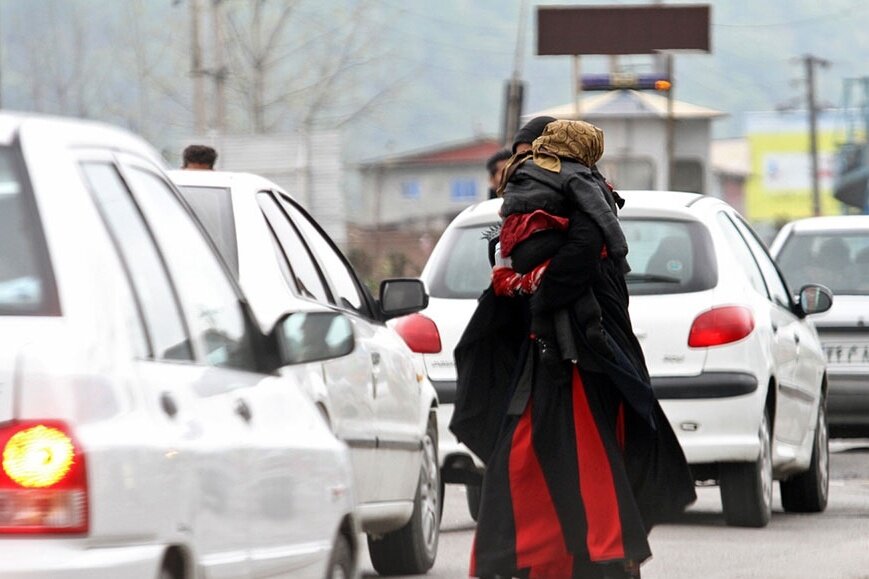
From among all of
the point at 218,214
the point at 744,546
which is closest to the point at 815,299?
the point at 744,546

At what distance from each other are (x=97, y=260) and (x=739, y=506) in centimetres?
659

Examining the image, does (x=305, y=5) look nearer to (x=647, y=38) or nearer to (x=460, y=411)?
(x=647, y=38)

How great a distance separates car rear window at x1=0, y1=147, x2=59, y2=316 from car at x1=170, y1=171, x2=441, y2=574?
2.82 meters

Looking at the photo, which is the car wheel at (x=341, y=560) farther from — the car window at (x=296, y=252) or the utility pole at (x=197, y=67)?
the utility pole at (x=197, y=67)

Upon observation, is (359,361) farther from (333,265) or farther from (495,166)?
(495,166)

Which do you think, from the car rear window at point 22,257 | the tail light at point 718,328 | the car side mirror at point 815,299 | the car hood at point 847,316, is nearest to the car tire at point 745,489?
the tail light at point 718,328

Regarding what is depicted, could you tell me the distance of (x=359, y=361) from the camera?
7.55 m

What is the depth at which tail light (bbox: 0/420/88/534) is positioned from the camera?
364cm

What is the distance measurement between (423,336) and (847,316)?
16.1ft

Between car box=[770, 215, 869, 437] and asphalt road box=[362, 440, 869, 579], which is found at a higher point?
car box=[770, 215, 869, 437]

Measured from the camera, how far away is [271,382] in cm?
507

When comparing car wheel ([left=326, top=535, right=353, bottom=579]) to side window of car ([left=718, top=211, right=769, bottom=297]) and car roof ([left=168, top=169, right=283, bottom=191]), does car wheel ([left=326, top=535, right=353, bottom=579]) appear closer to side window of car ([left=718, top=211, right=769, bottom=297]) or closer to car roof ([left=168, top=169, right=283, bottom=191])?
car roof ([left=168, top=169, right=283, bottom=191])

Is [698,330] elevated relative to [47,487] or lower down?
lower down

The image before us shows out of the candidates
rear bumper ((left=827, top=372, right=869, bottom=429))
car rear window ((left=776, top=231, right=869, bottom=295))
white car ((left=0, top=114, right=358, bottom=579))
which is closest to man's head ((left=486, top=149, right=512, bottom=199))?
car rear window ((left=776, top=231, right=869, bottom=295))
